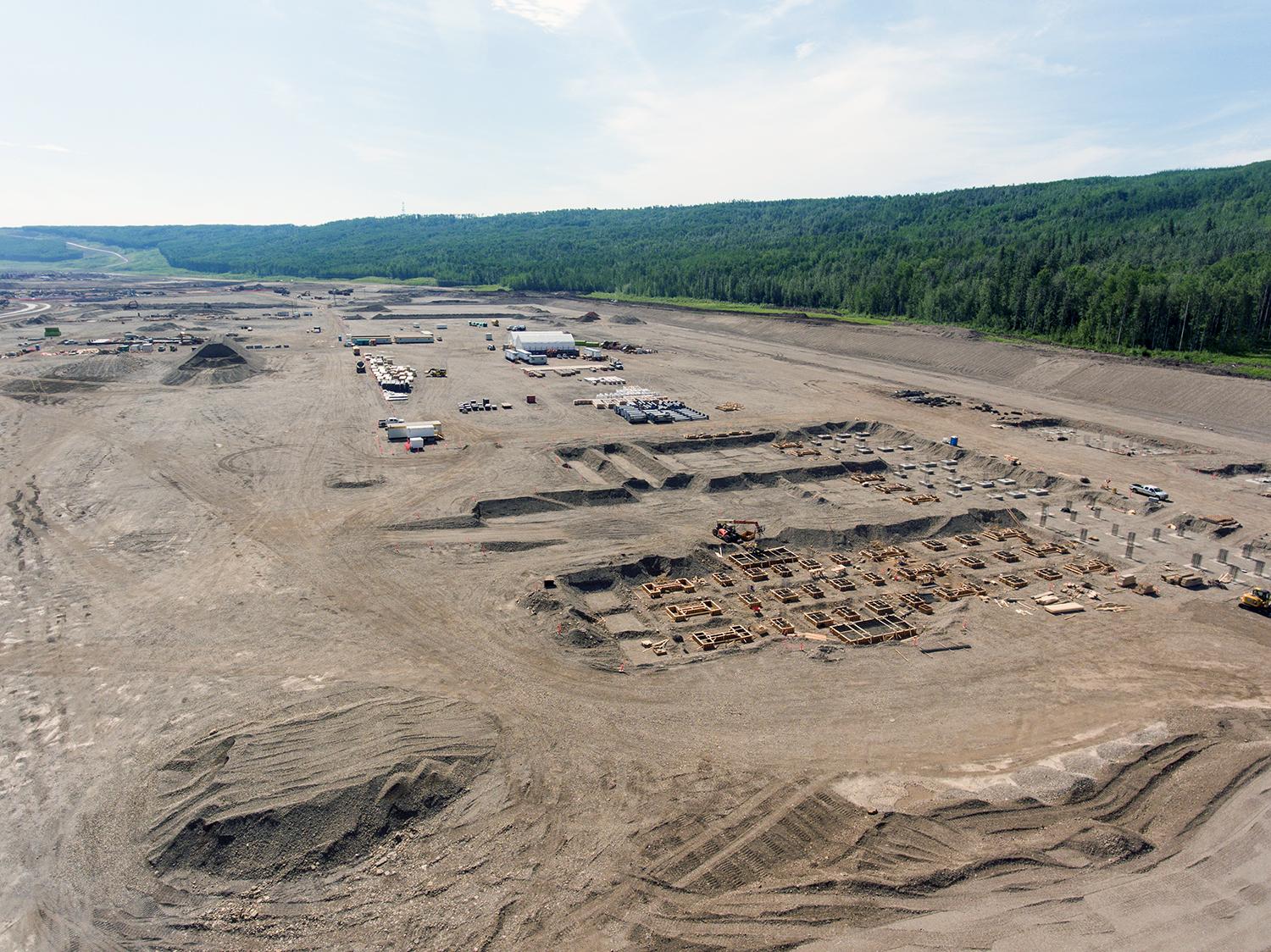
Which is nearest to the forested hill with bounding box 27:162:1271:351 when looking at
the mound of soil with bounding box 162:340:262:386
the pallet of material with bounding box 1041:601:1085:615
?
the pallet of material with bounding box 1041:601:1085:615

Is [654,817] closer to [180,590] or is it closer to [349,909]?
[349,909]

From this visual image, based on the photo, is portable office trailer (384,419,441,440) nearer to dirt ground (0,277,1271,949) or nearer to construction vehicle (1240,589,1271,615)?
dirt ground (0,277,1271,949)

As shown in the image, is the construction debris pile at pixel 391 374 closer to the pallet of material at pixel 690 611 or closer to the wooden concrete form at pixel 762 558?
the wooden concrete form at pixel 762 558

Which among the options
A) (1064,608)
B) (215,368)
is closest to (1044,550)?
(1064,608)

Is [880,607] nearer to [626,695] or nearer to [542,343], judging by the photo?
[626,695]

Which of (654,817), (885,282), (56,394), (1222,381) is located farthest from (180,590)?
(885,282)

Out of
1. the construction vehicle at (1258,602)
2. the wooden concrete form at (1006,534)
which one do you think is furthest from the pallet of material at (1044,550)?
the construction vehicle at (1258,602)

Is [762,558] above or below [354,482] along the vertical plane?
below
